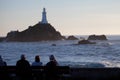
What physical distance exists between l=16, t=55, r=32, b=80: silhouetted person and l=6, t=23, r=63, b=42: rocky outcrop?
150 meters

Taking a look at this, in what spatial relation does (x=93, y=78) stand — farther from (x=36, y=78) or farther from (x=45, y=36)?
(x=45, y=36)

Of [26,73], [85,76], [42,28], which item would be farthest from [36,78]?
[42,28]

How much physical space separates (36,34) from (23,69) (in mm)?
160158

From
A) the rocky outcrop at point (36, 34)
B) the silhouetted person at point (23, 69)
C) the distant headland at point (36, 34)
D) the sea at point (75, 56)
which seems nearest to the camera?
the silhouetted person at point (23, 69)

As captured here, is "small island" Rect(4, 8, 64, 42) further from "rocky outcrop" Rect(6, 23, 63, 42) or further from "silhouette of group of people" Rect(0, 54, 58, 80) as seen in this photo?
"silhouette of group of people" Rect(0, 54, 58, 80)

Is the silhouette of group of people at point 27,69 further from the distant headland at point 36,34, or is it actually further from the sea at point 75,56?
the distant headland at point 36,34

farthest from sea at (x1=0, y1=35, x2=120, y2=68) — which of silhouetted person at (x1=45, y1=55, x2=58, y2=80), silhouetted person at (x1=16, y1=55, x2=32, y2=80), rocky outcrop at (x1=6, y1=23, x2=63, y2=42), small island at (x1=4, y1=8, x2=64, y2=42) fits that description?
rocky outcrop at (x1=6, y1=23, x2=63, y2=42)

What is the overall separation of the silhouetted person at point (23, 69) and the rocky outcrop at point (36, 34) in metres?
150

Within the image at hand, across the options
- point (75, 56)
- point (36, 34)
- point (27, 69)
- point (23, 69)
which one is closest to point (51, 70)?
point (27, 69)

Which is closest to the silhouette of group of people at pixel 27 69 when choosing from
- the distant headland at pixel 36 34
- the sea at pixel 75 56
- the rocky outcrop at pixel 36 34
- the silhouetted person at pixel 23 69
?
the silhouetted person at pixel 23 69

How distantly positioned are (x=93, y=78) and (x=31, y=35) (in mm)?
156978

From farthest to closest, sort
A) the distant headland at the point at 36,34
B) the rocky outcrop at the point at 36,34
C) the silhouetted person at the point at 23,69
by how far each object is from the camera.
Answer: the rocky outcrop at the point at 36,34 → the distant headland at the point at 36,34 → the silhouetted person at the point at 23,69

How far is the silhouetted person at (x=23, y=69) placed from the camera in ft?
46.5

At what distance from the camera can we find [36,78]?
15180 mm
